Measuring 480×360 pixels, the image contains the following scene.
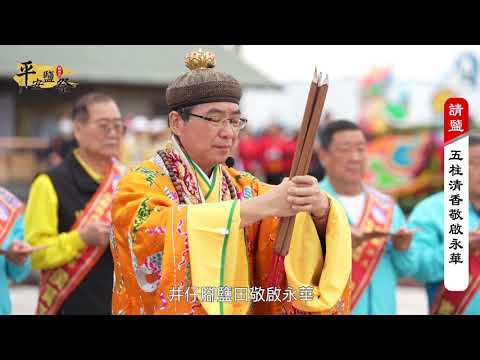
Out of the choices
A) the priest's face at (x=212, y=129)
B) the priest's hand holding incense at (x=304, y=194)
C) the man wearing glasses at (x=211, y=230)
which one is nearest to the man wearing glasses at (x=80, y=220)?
the man wearing glasses at (x=211, y=230)

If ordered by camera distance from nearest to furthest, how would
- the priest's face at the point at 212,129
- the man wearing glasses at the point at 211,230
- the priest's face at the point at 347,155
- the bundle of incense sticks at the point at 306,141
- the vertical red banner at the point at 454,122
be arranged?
the bundle of incense sticks at the point at 306,141, the man wearing glasses at the point at 211,230, the priest's face at the point at 212,129, the vertical red banner at the point at 454,122, the priest's face at the point at 347,155

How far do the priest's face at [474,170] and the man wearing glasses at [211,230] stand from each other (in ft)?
5.49

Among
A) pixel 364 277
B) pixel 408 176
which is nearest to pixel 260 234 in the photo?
pixel 364 277

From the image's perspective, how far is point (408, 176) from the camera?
33.0 ft

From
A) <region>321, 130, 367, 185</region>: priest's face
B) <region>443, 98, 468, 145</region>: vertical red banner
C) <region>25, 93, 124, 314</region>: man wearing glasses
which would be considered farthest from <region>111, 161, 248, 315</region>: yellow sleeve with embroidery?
<region>321, 130, 367, 185</region>: priest's face

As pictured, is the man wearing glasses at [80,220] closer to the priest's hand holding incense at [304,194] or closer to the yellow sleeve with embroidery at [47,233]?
the yellow sleeve with embroidery at [47,233]

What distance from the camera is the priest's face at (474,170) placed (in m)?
4.29

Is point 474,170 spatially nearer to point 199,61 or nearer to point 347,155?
point 347,155

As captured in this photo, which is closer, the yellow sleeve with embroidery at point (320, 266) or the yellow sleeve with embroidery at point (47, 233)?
the yellow sleeve with embroidery at point (320, 266)

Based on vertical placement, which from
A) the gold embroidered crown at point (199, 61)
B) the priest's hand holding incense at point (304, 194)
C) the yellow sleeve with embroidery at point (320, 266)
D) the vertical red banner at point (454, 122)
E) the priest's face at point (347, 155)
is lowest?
the yellow sleeve with embroidery at point (320, 266)

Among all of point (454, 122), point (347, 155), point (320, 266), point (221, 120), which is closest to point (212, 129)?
point (221, 120)

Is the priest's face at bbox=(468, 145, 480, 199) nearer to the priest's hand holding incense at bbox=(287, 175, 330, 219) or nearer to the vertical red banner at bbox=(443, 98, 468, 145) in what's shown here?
the vertical red banner at bbox=(443, 98, 468, 145)

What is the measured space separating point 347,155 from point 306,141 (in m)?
1.95

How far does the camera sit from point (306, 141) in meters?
2.58
